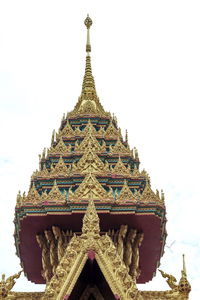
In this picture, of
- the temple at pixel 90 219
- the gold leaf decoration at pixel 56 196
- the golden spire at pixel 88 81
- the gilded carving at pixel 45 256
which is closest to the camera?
the temple at pixel 90 219

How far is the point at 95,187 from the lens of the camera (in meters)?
20.8

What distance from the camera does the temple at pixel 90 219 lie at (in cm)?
1667

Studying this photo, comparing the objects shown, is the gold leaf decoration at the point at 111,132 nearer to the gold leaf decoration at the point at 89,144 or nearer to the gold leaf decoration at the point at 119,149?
the gold leaf decoration at the point at 119,149

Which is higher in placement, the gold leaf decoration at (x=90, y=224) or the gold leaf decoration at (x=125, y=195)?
the gold leaf decoration at (x=125, y=195)

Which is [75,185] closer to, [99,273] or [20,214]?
[20,214]

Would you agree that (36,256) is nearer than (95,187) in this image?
No

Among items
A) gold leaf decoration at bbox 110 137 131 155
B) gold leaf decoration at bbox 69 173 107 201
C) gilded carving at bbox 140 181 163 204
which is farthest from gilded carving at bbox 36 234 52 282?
gold leaf decoration at bbox 110 137 131 155

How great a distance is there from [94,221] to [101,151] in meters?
6.24

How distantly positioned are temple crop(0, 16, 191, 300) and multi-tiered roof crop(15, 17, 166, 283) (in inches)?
1.1

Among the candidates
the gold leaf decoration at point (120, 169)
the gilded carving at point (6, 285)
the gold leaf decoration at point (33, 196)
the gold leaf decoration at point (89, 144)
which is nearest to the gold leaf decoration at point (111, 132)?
the gold leaf decoration at point (89, 144)

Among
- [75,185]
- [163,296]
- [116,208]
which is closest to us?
[163,296]

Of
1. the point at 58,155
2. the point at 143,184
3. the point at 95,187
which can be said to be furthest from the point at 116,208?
the point at 58,155

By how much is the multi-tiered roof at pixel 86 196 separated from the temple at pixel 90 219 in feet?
0.09

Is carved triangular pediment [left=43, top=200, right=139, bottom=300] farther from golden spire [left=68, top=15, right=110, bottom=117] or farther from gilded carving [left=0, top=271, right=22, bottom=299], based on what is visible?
golden spire [left=68, top=15, right=110, bottom=117]
